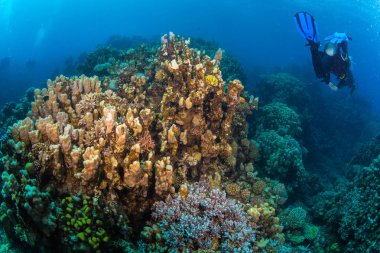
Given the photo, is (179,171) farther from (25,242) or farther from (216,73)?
(25,242)

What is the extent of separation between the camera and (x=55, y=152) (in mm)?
3096

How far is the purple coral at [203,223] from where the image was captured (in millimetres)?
3111

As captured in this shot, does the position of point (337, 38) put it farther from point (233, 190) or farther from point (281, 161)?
point (233, 190)

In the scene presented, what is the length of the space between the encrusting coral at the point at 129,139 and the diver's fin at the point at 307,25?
6.00 feet

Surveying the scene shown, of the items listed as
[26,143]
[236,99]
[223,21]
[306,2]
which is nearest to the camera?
[26,143]

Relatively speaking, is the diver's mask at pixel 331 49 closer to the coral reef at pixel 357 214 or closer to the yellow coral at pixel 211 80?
the coral reef at pixel 357 214

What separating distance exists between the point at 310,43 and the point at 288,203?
3.94 meters

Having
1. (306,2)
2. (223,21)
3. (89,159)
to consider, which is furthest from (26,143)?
(223,21)

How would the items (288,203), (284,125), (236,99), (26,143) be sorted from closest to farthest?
(26,143) → (236,99) → (288,203) → (284,125)

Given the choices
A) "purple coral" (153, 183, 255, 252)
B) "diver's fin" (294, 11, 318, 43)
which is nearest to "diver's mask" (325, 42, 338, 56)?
"diver's fin" (294, 11, 318, 43)

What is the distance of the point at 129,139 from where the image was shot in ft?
12.3

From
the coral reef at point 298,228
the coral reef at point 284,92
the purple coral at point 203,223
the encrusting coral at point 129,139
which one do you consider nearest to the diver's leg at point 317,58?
the encrusting coral at point 129,139

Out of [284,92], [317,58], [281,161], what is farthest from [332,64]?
[284,92]

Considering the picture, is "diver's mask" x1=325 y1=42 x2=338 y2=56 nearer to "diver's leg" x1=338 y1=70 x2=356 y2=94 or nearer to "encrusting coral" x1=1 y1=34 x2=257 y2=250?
→ "diver's leg" x1=338 y1=70 x2=356 y2=94
